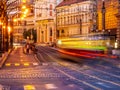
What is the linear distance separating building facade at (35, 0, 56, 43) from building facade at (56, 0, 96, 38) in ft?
31.6

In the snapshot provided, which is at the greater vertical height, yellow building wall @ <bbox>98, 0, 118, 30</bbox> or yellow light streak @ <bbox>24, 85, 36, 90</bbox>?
yellow building wall @ <bbox>98, 0, 118, 30</bbox>

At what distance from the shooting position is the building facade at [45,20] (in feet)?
490

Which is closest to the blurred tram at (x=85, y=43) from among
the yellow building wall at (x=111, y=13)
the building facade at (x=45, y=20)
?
the yellow building wall at (x=111, y=13)

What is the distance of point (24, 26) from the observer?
180 m

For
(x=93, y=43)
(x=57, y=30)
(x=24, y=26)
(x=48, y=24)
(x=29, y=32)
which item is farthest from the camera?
(x=24, y=26)

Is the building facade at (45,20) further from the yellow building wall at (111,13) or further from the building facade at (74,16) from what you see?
the yellow building wall at (111,13)

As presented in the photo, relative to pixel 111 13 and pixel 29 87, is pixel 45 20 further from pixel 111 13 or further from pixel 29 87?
pixel 29 87

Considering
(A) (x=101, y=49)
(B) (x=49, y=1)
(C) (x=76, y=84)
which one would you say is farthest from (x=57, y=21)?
(C) (x=76, y=84)

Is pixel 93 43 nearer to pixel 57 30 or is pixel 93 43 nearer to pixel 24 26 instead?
pixel 57 30

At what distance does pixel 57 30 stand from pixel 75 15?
14262 mm

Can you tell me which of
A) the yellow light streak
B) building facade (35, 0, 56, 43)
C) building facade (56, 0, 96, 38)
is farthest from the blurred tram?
building facade (35, 0, 56, 43)

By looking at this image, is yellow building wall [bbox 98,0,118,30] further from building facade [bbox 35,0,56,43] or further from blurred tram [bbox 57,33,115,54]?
building facade [bbox 35,0,56,43]

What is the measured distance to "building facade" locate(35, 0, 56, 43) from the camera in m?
149

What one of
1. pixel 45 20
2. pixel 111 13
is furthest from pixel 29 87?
pixel 45 20
